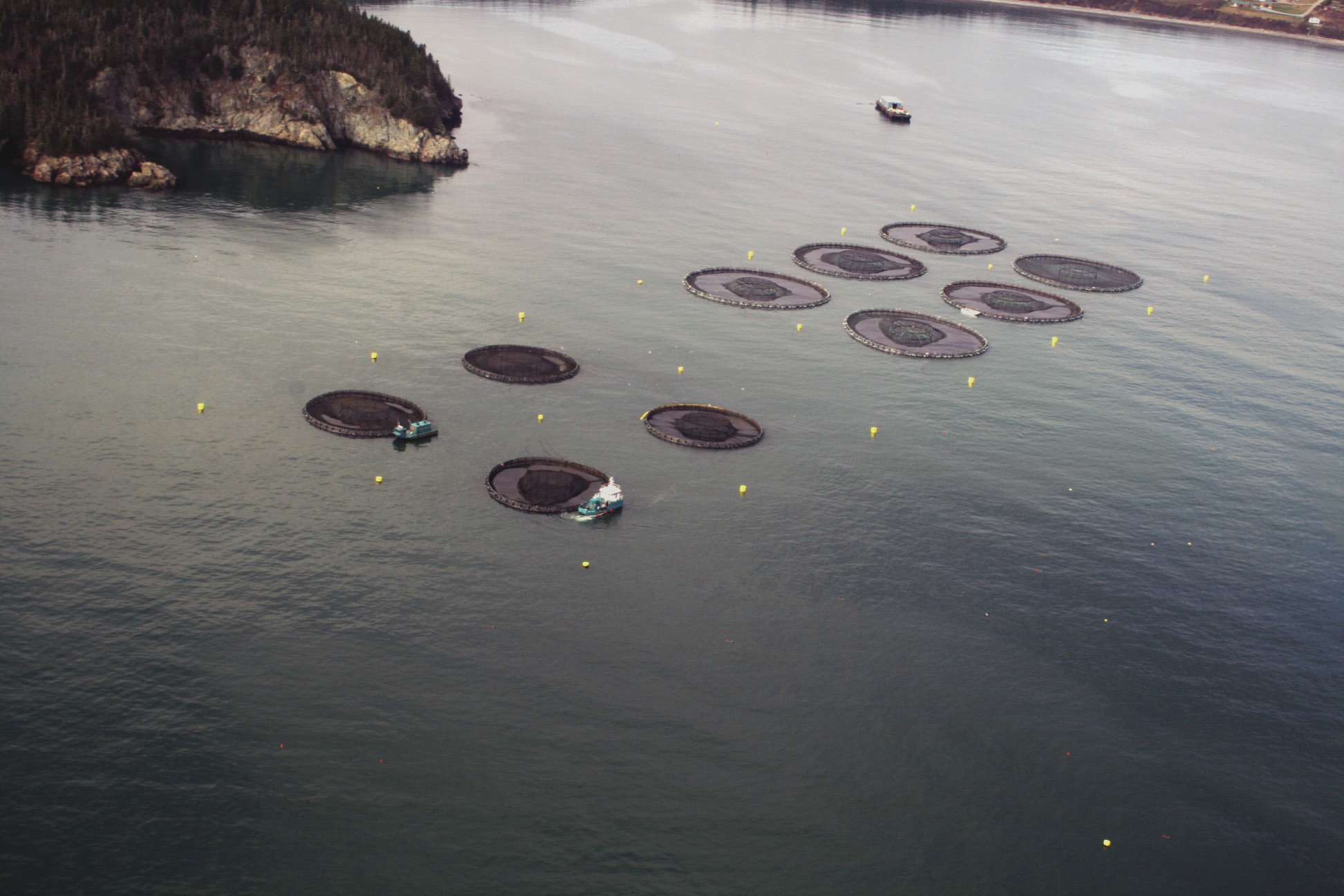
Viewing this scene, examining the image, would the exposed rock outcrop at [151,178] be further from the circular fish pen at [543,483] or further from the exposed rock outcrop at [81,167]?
the circular fish pen at [543,483]

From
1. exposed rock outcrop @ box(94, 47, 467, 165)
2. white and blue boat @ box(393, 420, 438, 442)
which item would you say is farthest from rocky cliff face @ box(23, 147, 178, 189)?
white and blue boat @ box(393, 420, 438, 442)

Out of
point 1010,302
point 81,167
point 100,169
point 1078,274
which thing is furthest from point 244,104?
point 1078,274

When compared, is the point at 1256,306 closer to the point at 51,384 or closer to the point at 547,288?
the point at 547,288

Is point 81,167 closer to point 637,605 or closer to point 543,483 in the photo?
point 543,483

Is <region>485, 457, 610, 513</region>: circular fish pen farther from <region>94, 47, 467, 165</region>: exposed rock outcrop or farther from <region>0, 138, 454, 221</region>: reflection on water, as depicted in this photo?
<region>94, 47, 467, 165</region>: exposed rock outcrop

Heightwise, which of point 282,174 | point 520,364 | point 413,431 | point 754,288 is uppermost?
point 282,174

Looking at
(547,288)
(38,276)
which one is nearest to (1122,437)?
(547,288)

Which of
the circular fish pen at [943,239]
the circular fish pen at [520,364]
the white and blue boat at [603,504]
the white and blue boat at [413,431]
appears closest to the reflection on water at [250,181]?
the circular fish pen at [520,364]
